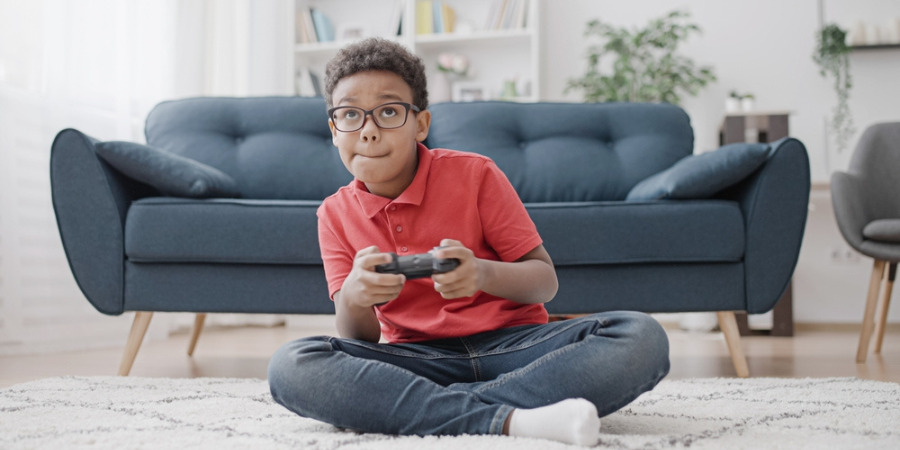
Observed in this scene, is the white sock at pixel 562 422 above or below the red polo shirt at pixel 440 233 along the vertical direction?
below

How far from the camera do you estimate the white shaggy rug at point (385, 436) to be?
898 mm

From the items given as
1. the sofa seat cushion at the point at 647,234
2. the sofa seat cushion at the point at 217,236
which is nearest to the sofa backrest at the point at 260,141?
the sofa seat cushion at the point at 217,236

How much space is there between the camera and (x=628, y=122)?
7.64ft

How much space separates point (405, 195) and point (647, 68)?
2496mm

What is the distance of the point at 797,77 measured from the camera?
3.45m

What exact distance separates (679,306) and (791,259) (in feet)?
0.92

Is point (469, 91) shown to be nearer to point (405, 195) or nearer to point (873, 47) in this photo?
point (873, 47)

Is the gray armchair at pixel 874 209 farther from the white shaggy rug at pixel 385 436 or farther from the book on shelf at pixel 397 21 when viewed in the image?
the book on shelf at pixel 397 21

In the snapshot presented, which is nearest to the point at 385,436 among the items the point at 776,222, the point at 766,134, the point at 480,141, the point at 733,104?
the point at 776,222

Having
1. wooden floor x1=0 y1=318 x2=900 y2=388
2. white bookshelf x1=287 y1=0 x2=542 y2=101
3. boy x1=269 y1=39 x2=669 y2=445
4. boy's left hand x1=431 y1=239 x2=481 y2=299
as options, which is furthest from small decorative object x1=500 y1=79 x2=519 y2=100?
boy's left hand x1=431 y1=239 x2=481 y2=299

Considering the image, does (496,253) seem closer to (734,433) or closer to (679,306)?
(734,433)

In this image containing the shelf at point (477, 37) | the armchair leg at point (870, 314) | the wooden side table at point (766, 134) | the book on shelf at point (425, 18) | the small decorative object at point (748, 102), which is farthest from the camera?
the book on shelf at point (425, 18)

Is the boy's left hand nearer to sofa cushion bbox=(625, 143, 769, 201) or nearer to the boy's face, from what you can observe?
the boy's face

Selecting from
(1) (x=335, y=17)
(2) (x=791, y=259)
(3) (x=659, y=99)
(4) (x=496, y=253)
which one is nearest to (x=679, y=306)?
(2) (x=791, y=259)
